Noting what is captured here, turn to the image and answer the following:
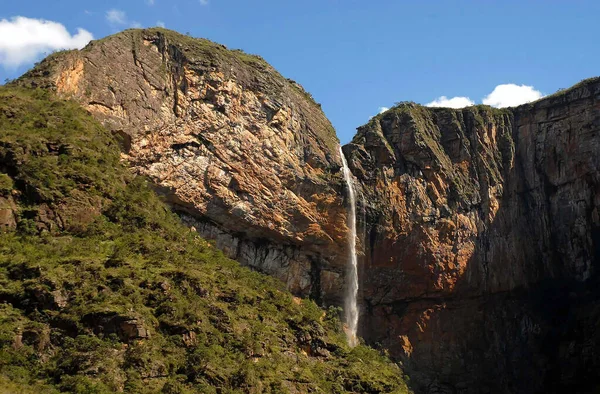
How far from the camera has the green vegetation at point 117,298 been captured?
2294 cm

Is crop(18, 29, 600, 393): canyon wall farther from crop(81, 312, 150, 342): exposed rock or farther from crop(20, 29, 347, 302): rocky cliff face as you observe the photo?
crop(81, 312, 150, 342): exposed rock

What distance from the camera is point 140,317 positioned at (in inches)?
976

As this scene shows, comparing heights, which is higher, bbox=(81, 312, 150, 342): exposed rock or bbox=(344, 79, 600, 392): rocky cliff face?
bbox=(344, 79, 600, 392): rocky cliff face

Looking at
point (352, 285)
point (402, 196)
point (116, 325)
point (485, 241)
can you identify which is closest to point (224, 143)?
point (352, 285)

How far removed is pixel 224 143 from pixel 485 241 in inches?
670

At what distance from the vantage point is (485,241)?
43.4m

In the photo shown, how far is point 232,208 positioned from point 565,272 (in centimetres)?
2090

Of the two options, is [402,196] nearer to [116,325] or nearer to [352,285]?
[352,285]

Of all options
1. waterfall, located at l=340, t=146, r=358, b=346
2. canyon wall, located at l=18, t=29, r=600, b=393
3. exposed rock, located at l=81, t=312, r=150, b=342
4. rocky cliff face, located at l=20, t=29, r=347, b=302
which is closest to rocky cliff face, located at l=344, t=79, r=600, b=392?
canyon wall, located at l=18, t=29, r=600, b=393

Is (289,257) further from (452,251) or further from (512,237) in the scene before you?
(512,237)

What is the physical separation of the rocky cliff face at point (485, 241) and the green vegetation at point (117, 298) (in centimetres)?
737

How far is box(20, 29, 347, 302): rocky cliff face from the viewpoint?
34.2m

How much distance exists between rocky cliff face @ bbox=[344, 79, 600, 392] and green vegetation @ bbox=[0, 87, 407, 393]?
24.2 feet

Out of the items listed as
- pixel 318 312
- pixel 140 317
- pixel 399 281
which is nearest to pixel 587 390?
pixel 399 281
